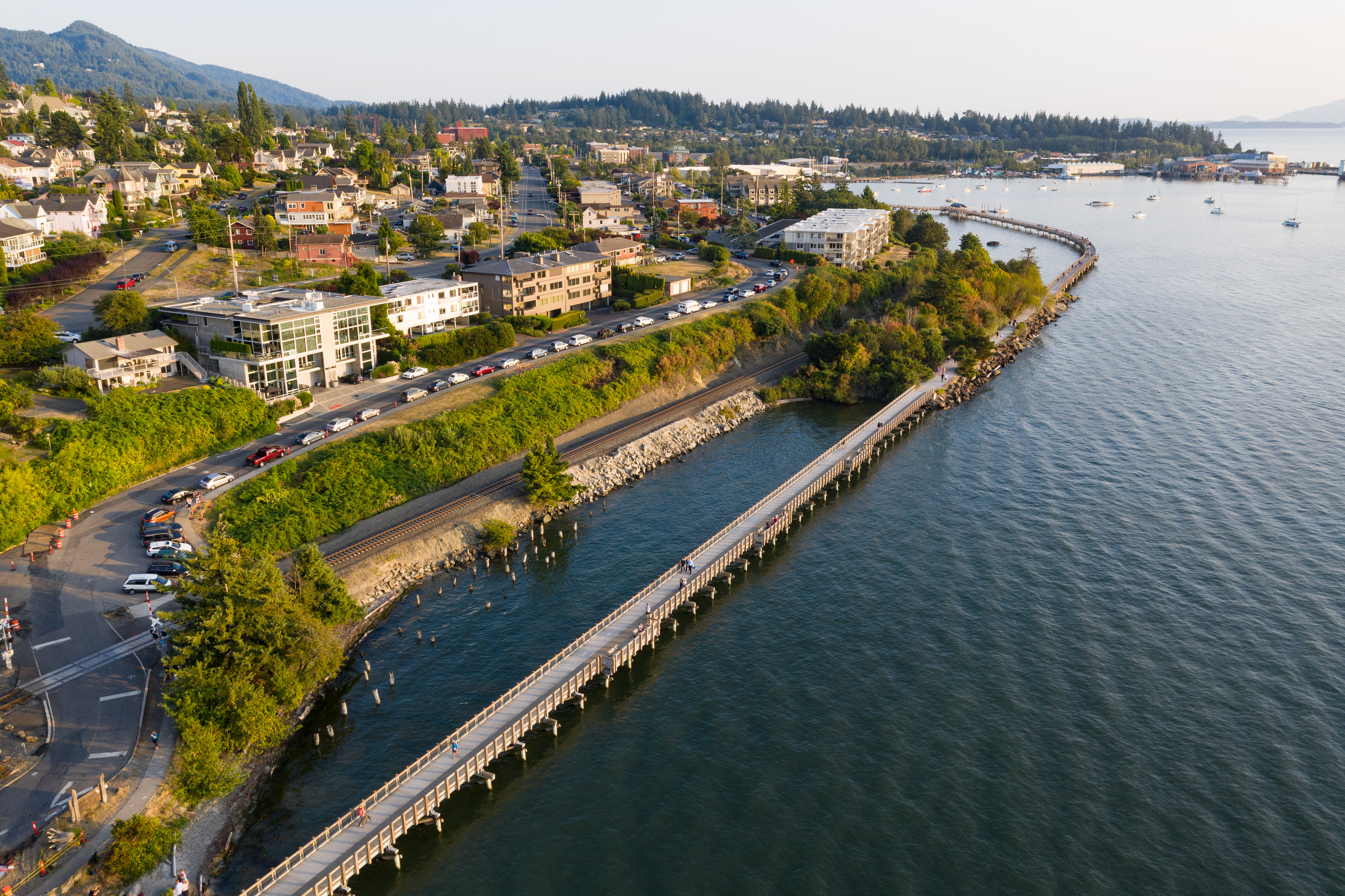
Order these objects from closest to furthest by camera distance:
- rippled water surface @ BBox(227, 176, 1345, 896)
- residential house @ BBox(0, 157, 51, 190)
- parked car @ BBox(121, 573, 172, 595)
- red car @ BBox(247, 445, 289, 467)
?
1. rippled water surface @ BBox(227, 176, 1345, 896)
2. parked car @ BBox(121, 573, 172, 595)
3. red car @ BBox(247, 445, 289, 467)
4. residential house @ BBox(0, 157, 51, 190)

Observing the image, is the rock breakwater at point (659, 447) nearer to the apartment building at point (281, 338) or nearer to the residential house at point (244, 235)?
the apartment building at point (281, 338)

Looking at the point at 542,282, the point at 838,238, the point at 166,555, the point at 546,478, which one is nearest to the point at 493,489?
the point at 546,478

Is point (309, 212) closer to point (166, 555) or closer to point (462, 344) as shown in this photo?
point (462, 344)

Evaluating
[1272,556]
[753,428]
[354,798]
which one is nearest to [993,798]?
[354,798]

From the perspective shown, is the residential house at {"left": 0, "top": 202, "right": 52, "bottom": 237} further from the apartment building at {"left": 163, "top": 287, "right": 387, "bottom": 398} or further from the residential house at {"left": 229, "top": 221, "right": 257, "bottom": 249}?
the apartment building at {"left": 163, "top": 287, "right": 387, "bottom": 398}

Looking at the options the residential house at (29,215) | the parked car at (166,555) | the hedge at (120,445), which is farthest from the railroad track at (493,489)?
the residential house at (29,215)

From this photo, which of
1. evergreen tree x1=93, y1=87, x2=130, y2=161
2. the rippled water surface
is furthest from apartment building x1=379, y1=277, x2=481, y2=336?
evergreen tree x1=93, y1=87, x2=130, y2=161
